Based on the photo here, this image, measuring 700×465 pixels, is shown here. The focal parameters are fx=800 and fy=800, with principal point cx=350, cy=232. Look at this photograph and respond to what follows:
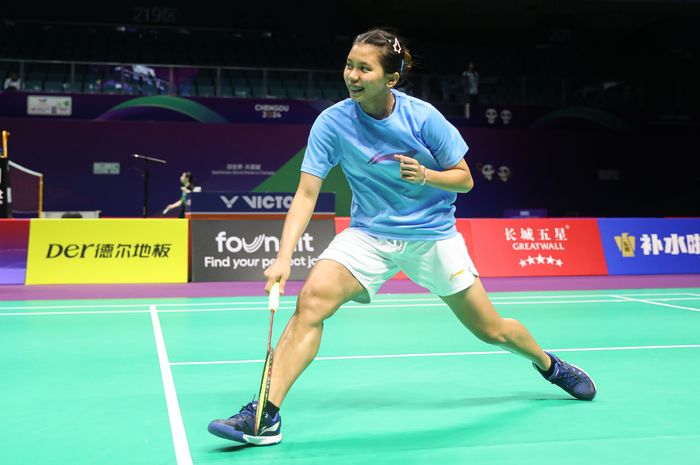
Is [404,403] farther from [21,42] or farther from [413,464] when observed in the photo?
[21,42]

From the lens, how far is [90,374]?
4.69 metres

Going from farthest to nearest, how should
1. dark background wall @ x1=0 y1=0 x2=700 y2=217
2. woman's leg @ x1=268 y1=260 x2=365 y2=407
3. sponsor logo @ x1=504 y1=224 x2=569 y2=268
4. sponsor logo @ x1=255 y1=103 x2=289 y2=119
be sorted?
dark background wall @ x1=0 y1=0 x2=700 y2=217
sponsor logo @ x1=255 y1=103 x2=289 y2=119
sponsor logo @ x1=504 y1=224 x2=569 y2=268
woman's leg @ x1=268 y1=260 x2=365 y2=407

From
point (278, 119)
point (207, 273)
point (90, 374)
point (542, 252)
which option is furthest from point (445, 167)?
point (278, 119)

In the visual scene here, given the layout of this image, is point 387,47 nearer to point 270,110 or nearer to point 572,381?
point 572,381

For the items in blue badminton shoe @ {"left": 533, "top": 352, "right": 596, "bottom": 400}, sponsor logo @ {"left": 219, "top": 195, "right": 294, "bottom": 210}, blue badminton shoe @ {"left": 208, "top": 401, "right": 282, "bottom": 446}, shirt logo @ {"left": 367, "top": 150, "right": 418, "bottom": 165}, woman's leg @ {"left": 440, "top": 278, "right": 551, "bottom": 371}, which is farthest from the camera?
sponsor logo @ {"left": 219, "top": 195, "right": 294, "bottom": 210}

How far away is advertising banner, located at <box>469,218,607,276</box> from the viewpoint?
1134cm

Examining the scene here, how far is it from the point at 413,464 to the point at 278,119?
53.3ft

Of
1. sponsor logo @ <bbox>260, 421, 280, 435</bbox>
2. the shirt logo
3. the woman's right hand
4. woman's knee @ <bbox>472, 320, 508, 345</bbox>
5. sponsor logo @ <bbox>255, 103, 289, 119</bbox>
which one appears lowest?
sponsor logo @ <bbox>260, 421, 280, 435</bbox>

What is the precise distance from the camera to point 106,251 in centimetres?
1018

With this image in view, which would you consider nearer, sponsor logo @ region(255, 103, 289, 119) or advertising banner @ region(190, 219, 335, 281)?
advertising banner @ region(190, 219, 335, 281)

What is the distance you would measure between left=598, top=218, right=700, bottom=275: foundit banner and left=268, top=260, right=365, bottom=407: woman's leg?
9.16 m

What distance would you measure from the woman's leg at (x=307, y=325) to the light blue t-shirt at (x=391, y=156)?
328 millimetres

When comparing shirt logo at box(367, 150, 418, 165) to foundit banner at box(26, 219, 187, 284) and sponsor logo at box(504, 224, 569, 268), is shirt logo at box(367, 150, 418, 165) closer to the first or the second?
foundit banner at box(26, 219, 187, 284)

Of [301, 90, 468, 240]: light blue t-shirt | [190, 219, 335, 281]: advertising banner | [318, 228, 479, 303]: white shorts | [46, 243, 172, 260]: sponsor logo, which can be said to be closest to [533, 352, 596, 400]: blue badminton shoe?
[318, 228, 479, 303]: white shorts
